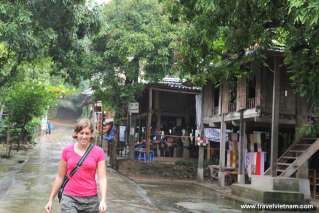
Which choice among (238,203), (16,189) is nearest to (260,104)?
(238,203)

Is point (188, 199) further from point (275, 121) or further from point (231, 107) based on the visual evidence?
point (231, 107)

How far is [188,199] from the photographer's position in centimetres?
1567

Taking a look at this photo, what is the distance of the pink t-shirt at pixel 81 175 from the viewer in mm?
5500

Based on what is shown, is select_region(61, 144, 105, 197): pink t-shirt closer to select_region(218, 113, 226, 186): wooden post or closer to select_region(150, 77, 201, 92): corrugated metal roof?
select_region(218, 113, 226, 186): wooden post

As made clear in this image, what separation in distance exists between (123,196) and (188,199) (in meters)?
2.24

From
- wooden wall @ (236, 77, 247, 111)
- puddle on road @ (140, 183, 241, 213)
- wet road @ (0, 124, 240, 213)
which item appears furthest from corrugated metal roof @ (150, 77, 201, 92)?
puddle on road @ (140, 183, 241, 213)

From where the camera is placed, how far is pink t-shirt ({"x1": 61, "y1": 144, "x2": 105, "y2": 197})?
550 cm

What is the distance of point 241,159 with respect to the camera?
1944 centimetres

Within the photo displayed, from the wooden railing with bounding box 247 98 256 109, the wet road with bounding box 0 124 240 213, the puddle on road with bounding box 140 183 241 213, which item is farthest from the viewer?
the wooden railing with bounding box 247 98 256 109

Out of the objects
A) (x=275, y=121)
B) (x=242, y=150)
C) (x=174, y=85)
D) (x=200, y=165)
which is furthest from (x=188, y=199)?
(x=174, y=85)

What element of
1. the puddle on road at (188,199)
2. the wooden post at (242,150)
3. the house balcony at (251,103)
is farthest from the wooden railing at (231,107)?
the puddle on road at (188,199)

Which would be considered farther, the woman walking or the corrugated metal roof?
the corrugated metal roof

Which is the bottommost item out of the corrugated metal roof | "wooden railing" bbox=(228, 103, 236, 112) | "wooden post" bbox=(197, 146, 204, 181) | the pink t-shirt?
"wooden post" bbox=(197, 146, 204, 181)

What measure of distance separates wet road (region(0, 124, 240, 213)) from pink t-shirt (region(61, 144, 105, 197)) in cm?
574
